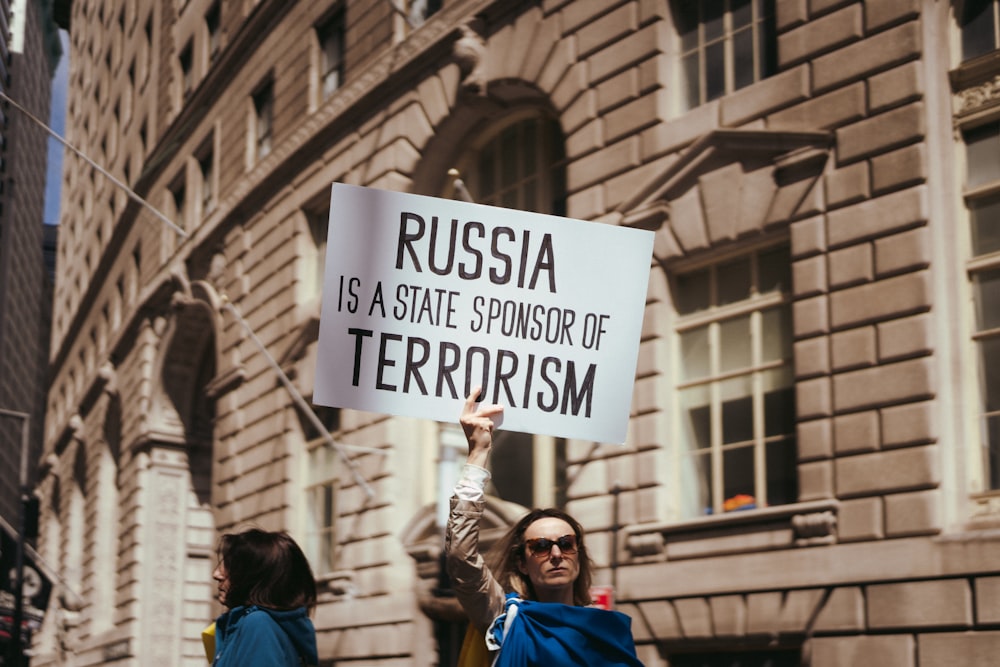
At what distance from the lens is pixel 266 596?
568 cm

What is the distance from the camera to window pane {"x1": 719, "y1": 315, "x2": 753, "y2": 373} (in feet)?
47.7

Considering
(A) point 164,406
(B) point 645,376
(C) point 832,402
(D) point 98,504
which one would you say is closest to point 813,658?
(C) point 832,402

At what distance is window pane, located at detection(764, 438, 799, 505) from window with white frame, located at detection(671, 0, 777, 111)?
3697 mm

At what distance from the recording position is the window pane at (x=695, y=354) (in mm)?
15039

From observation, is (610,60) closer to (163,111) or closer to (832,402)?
(832,402)

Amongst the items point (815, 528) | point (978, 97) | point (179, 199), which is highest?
point (179, 199)

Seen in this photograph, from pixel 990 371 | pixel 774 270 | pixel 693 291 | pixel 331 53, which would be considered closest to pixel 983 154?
pixel 990 371

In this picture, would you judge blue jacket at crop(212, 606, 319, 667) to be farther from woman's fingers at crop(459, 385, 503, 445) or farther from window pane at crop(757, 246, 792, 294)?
window pane at crop(757, 246, 792, 294)

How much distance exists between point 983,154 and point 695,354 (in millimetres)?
3870

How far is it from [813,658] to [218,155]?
20683 mm

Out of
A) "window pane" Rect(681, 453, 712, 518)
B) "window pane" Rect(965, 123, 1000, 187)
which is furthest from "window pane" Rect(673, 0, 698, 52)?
"window pane" Rect(681, 453, 712, 518)

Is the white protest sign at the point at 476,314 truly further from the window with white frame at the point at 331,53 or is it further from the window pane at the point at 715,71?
the window with white frame at the point at 331,53

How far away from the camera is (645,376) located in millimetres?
15336

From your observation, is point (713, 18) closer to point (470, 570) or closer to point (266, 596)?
point (266, 596)
